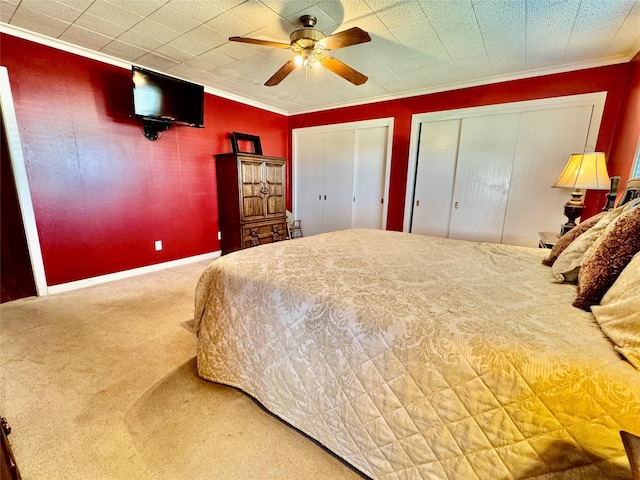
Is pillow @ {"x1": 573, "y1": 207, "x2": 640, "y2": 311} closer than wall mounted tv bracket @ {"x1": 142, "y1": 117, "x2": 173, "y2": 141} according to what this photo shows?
Yes

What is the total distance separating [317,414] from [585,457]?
0.88 metres

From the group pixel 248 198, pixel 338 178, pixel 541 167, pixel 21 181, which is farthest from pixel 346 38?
pixel 21 181

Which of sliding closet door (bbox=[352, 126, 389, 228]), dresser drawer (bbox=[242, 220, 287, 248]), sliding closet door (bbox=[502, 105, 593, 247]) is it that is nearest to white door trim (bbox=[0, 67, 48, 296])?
dresser drawer (bbox=[242, 220, 287, 248])

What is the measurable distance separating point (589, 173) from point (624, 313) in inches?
86.9

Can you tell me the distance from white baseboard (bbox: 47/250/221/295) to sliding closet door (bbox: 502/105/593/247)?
13.8 feet

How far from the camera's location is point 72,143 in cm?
278

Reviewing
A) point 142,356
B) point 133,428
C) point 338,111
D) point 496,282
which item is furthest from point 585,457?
point 338,111

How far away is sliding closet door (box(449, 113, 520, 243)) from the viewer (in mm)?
3273

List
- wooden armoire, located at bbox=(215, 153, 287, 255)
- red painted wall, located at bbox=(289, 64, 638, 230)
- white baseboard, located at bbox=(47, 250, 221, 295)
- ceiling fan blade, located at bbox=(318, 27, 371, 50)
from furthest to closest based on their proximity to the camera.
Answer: wooden armoire, located at bbox=(215, 153, 287, 255)
white baseboard, located at bbox=(47, 250, 221, 295)
red painted wall, located at bbox=(289, 64, 638, 230)
ceiling fan blade, located at bbox=(318, 27, 371, 50)

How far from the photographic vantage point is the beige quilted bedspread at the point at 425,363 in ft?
2.44

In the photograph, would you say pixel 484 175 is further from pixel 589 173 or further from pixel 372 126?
pixel 372 126

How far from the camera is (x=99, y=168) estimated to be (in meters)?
2.99

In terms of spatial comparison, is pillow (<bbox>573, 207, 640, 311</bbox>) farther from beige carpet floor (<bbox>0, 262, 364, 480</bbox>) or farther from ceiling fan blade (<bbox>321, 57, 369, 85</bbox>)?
ceiling fan blade (<bbox>321, 57, 369, 85</bbox>)

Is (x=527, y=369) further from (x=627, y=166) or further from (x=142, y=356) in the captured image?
(x=627, y=166)
